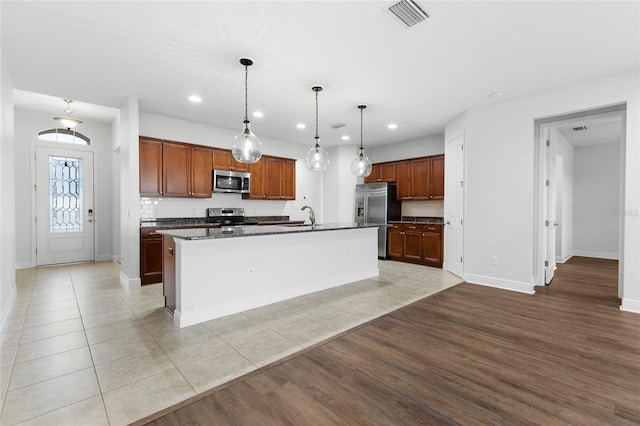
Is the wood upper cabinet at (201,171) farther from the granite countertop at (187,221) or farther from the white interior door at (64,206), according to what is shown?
the white interior door at (64,206)

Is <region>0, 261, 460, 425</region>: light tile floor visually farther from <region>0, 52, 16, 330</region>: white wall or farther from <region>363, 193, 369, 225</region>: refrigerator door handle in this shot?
<region>363, 193, 369, 225</region>: refrigerator door handle

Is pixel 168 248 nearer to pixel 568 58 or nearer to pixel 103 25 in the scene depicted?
pixel 103 25

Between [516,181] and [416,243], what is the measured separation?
242 centimetres

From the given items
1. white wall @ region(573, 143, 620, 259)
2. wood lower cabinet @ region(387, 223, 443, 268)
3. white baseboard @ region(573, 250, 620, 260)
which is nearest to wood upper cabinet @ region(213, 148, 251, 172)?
wood lower cabinet @ region(387, 223, 443, 268)

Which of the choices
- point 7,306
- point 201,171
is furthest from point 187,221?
point 7,306

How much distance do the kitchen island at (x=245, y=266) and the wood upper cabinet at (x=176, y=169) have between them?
1969 millimetres

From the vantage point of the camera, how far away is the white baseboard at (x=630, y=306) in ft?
11.3

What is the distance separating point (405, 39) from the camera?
2799 millimetres

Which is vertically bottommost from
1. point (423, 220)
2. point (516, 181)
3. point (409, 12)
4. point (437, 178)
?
point (423, 220)

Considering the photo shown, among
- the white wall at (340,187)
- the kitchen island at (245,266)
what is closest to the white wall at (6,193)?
the kitchen island at (245,266)

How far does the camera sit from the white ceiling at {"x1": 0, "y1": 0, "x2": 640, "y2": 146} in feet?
7.94

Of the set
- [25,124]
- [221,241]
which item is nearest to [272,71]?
[221,241]

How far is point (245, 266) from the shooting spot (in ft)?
11.4

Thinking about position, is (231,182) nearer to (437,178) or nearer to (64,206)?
(64,206)
